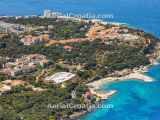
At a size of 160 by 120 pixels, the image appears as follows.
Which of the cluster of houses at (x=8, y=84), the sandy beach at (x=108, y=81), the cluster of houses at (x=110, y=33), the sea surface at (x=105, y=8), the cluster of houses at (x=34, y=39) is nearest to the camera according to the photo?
the cluster of houses at (x=8, y=84)

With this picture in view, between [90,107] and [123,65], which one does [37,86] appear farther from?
[123,65]

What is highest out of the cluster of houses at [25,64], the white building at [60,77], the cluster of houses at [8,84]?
the cluster of houses at [25,64]

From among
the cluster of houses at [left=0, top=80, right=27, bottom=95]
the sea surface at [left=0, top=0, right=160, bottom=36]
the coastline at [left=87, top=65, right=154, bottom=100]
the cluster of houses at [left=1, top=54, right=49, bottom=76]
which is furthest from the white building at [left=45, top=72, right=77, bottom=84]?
the sea surface at [left=0, top=0, right=160, bottom=36]

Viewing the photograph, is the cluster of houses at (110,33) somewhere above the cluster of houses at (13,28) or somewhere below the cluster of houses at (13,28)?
below

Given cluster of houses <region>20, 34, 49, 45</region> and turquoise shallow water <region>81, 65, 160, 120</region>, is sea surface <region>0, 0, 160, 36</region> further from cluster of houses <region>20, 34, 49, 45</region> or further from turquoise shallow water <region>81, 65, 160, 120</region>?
turquoise shallow water <region>81, 65, 160, 120</region>

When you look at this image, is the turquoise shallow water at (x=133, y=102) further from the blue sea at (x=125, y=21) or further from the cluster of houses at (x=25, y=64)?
the cluster of houses at (x=25, y=64)

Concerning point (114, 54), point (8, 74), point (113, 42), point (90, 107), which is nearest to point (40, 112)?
point (90, 107)

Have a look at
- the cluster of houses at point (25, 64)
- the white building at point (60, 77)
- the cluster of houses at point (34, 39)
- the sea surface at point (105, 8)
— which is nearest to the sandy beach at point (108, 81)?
the white building at point (60, 77)
